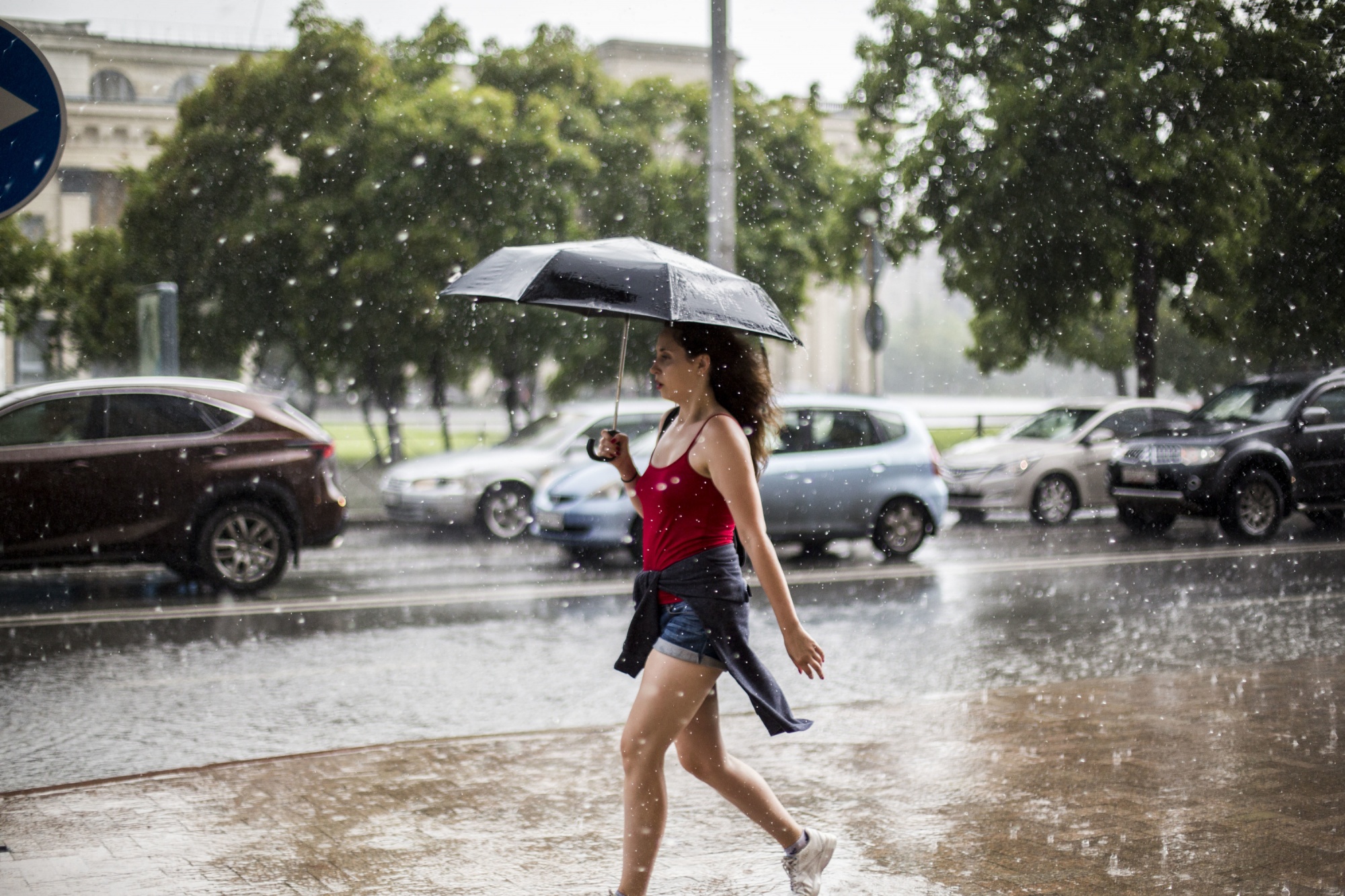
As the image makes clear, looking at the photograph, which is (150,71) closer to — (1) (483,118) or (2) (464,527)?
(1) (483,118)

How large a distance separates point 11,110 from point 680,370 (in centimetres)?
277

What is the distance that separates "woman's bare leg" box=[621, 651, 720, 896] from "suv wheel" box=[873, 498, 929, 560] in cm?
896

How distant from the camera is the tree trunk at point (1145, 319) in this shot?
41.0 feet

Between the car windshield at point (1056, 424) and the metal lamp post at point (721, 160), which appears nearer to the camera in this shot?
the metal lamp post at point (721, 160)

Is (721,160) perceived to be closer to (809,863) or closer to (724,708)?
(724,708)

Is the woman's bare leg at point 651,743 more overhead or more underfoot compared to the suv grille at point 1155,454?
more underfoot

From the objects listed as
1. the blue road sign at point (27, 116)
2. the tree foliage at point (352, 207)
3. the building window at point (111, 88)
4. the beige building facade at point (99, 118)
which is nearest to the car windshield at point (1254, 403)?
the tree foliage at point (352, 207)

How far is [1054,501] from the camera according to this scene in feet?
52.4

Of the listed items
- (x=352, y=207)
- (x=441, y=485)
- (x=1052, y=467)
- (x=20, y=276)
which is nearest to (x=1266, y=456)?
(x=1052, y=467)

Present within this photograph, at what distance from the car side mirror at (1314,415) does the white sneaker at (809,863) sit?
37.8ft

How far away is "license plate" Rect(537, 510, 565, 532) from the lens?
1165 cm

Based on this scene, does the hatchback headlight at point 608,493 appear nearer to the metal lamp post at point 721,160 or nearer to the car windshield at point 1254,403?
the metal lamp post at point 721,160

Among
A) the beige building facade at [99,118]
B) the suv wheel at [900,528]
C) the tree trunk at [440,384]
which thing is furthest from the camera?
the tree trunk at [440,384]

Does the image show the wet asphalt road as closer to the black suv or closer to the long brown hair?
the black suv
